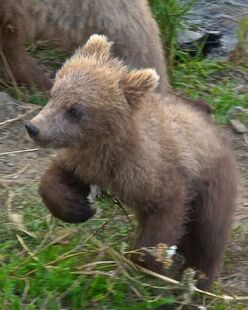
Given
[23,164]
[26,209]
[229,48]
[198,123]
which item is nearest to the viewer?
[198,123]

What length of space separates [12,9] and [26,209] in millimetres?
1718

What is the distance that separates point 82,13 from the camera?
604 centimetres

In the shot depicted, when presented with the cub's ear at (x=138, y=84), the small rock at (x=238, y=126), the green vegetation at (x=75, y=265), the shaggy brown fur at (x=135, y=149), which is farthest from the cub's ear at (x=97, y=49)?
the small rock at (x=238, y=126)

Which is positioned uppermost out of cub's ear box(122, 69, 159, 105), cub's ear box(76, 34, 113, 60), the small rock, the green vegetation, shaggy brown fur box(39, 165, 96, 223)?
cub's ear box(76, 34, 113, 60)

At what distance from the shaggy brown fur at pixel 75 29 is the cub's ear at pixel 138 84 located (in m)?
1.74

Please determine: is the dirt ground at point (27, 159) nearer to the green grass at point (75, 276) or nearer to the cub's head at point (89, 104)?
the green grass at point (75, 276)

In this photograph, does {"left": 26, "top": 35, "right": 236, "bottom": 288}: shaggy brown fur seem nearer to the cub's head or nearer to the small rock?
the cub's head

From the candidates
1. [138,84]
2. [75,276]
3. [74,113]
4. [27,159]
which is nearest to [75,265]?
[75,276]

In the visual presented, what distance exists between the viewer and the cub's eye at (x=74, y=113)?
388 centimetres

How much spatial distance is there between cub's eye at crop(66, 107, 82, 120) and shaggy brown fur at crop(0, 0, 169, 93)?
6.08 ft

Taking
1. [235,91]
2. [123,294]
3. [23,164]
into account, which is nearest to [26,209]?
[23,164]

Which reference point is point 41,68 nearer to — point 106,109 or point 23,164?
point 23,164

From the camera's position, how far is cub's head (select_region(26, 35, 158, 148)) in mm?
3875

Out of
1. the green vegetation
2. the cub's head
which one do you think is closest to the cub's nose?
the cub's head
